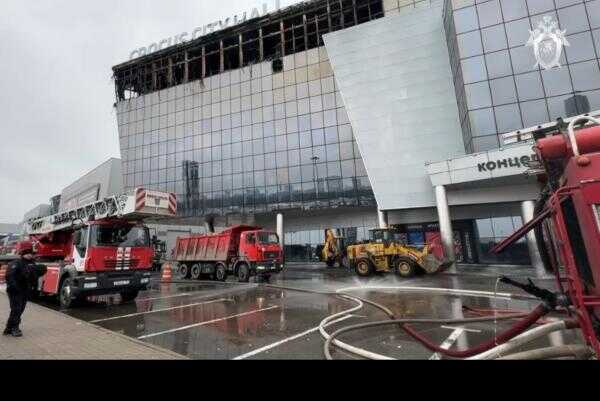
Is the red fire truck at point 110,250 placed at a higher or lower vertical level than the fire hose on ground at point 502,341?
higher

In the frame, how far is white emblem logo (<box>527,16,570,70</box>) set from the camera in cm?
2281

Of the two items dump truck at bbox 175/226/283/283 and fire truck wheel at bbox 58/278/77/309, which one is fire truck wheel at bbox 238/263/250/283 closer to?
dump truck at bbox 175/226/283/283

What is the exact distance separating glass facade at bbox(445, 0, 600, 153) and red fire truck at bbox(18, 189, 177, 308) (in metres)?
22.4

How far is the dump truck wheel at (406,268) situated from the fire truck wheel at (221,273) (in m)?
10.2

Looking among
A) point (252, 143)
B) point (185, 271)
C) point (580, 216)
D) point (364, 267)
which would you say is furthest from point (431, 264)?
point (252, 143)

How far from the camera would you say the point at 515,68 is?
77.7 ft

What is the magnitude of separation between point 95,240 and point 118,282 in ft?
5.42

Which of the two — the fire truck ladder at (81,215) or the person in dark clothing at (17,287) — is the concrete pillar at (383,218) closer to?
the fire truck ladder at (81,215)

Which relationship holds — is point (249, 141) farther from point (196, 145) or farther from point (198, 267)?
point (198, 267)

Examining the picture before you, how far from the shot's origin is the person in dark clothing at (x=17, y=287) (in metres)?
7.21

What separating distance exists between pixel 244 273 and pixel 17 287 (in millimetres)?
11974

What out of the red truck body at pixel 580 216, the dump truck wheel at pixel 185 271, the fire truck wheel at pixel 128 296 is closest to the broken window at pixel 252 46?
the dump truck wheel at pixel 185 271

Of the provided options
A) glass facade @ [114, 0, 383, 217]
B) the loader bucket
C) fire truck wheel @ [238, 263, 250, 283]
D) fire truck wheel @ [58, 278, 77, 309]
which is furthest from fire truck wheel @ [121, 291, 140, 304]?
glass facade @ [114, 0, 383, 217]

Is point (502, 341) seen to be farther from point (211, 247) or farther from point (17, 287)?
point (211, 247)
